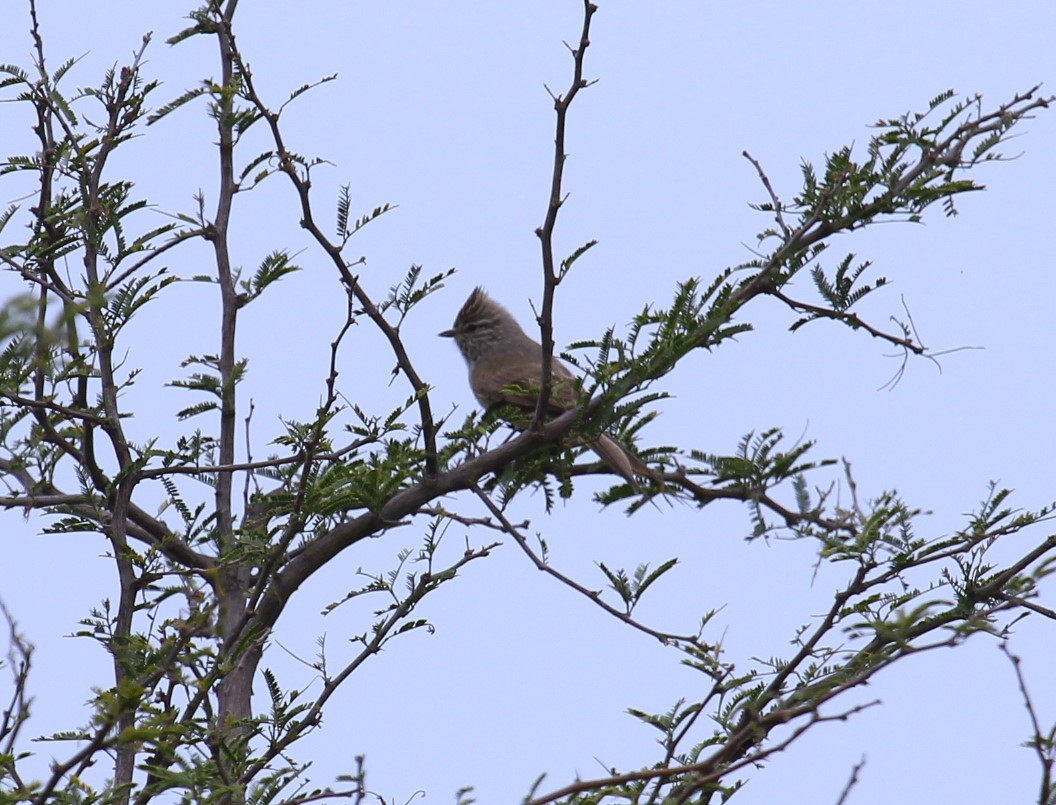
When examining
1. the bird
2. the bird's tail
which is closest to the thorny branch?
the bird's tail

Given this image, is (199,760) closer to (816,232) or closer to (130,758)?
(130,758)

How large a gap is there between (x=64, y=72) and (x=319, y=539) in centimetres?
221

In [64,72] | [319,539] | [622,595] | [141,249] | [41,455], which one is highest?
[64,72]

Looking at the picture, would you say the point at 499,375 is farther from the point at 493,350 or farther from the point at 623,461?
the point at 623,461

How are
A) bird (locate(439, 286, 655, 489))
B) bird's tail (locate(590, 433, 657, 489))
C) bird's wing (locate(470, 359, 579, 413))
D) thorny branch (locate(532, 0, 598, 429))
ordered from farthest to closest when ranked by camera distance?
bird (locate(439, 286, 655, 489))
bird's wing (locate(470, 359, 579, 413))
bird's tail (locate(590, 433, 657, 489))
thorny branch (locate(532, 0, 598, 429))

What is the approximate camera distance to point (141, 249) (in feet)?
16.7

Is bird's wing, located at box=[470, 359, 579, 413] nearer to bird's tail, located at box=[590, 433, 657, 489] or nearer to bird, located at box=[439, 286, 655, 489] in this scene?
bird, located at box=[439, 286, 655, 489]

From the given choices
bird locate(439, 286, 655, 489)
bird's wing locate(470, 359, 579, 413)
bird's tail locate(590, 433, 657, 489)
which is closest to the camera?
bird's tail locate(590, 433, 657, 489)

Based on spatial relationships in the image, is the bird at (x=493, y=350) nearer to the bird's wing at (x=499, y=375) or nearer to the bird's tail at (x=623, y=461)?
the bird's wing at (x=499, y=375)

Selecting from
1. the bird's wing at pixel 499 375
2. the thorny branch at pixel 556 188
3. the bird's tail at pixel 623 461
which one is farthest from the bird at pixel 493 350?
the thorny branch at pixel 556 188

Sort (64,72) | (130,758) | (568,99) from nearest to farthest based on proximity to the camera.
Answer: (568,99), (130,758), (64,72)

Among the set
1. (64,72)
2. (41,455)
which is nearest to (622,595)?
(41,455)

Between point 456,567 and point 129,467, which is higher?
point 129,467

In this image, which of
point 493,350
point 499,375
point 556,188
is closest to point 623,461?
point 556,188
